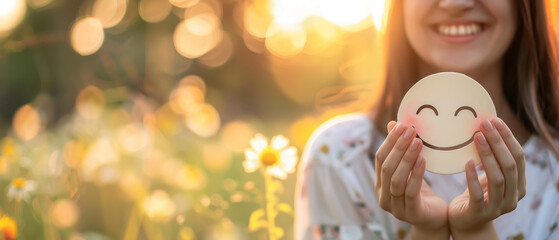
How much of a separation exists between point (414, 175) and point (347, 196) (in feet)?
1.74

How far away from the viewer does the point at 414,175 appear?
122cm

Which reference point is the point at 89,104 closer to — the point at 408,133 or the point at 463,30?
the point at 463,30

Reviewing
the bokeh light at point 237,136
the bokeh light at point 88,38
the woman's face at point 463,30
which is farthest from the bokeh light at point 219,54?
the woman's face at point 463,30

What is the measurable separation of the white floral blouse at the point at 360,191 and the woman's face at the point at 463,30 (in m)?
0.30

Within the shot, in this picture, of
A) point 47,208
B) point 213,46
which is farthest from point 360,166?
point 213,46

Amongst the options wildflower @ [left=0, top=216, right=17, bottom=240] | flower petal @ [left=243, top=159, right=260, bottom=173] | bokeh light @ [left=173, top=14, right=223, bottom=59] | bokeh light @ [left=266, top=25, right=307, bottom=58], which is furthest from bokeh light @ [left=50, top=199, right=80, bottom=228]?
bokeh light @ [left=173, top=14, right=223, bottom=59]

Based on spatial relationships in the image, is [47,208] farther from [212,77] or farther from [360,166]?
[212,77]

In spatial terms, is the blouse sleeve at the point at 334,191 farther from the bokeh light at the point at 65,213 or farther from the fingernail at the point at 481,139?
the bokeh light at the point at 65,213

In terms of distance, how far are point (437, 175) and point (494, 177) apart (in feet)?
1.58

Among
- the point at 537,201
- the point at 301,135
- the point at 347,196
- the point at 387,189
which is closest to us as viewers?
the point at 387,189

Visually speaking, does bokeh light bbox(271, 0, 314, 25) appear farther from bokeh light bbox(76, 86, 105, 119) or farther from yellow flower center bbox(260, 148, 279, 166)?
yellow flower center bbox(260, 148, 279, 166)

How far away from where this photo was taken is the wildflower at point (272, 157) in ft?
5.60

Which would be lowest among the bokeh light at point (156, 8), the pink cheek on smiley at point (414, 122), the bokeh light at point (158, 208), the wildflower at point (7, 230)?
the bokeh light at point (156, 8)

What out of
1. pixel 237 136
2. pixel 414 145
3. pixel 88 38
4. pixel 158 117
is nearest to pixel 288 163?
pixel 414 145
